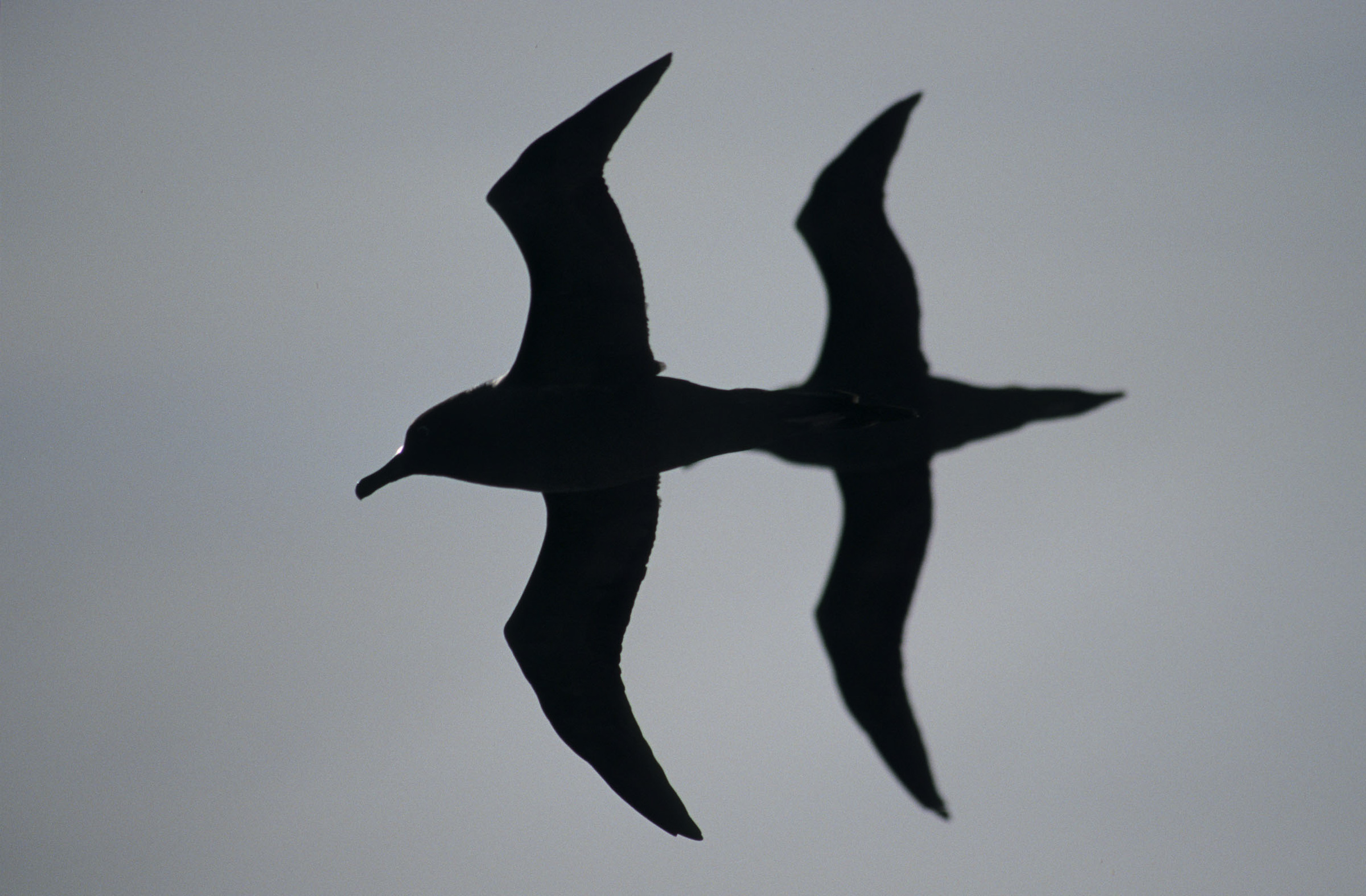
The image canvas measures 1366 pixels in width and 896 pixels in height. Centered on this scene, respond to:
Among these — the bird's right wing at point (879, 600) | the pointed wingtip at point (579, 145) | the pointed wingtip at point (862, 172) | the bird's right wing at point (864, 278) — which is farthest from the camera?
the bird's right wing at point (879, 600)

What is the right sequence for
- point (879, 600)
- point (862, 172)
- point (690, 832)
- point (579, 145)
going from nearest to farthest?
point (579, 145) < point (690, 832) < point (862, 172) < point (879, 600)

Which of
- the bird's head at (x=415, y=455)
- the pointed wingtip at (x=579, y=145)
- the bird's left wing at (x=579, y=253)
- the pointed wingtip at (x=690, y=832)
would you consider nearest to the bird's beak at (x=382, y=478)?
the bird's head at (x=415, y=455)

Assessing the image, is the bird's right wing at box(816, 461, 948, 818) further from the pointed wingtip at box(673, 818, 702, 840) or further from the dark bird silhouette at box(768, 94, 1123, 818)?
the pointed wingtip at box(673, 818, 702, 840)

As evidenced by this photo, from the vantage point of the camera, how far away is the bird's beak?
1142cm

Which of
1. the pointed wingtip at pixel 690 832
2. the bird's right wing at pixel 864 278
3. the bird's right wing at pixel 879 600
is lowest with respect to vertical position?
the pointed wingtip at pixel 690 832

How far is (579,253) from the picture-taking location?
11102mm

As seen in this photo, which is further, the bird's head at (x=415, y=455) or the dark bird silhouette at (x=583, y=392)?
the bird's head at (x=415, y=455)

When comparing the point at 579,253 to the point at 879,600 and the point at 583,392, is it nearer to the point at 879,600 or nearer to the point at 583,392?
the point at 583,392

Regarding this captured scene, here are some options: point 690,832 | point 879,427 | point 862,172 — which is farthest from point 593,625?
point 862,172

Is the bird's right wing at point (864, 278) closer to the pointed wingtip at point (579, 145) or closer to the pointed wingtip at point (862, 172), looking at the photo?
the pointed wingtip at point (862, 172)

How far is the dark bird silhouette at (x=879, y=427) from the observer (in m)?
13.4

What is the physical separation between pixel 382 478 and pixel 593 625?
2104 millimetres

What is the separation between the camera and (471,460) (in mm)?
11164

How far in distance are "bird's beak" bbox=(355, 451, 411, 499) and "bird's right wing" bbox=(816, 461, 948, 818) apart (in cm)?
449
